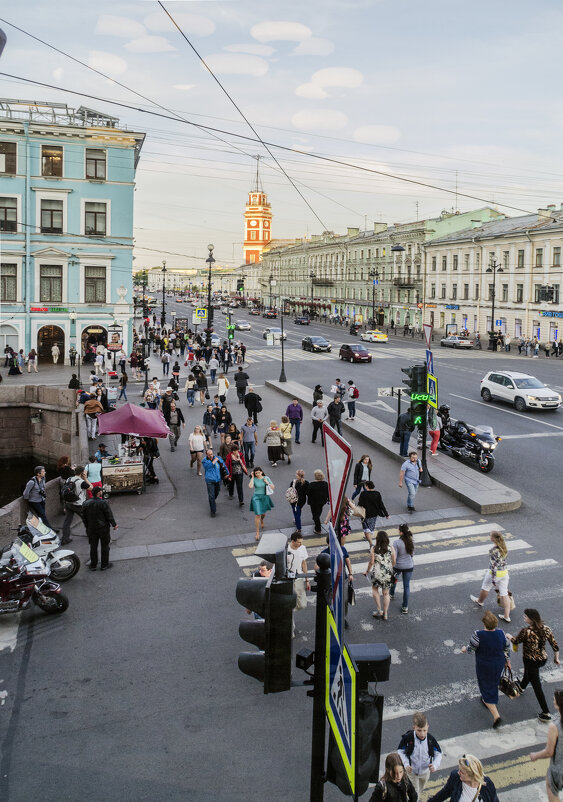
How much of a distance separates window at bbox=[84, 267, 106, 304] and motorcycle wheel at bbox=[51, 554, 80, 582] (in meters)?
32.2

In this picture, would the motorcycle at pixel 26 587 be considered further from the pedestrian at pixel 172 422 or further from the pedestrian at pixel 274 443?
the pedestrian at pixel 172 422

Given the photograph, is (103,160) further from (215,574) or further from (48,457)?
(215,574)

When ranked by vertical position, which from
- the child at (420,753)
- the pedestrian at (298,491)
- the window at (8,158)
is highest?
the window at (8,158)

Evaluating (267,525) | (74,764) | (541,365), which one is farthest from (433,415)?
(541,365)

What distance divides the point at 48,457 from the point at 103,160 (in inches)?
865

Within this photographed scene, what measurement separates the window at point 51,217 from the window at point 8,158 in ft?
8.12

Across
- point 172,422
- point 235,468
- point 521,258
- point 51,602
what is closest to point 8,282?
point 172,422

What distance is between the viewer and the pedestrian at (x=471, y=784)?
502 centimetres

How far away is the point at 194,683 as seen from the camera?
25.0 ft

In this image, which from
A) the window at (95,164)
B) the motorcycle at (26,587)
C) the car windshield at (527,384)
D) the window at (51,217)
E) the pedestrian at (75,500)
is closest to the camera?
the motorcycle at (26,587)

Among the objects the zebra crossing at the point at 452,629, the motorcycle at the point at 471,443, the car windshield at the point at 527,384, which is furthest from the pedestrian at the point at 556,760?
the car windshield at the point at 527,384

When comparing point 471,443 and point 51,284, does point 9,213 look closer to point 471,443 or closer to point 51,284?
point 51,284

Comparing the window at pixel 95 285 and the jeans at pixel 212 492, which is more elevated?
the window at pixel 95 285

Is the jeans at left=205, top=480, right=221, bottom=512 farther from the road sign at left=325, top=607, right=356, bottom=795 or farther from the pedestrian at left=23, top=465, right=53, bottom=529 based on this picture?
the road sign at left=325, top=607, right=356, bottom=795
